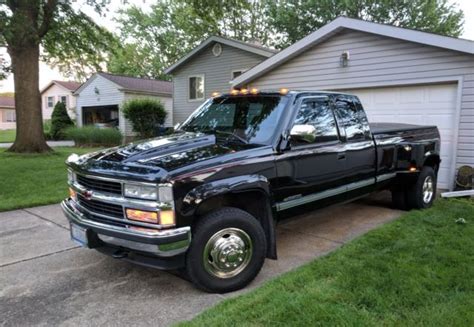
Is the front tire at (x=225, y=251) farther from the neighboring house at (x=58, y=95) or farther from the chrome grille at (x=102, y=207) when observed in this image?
the neighboring house at (x=58, y=95)

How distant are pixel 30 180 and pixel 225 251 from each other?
7.23 m

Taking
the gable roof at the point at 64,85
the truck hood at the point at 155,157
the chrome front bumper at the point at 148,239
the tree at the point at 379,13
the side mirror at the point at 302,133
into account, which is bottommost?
the chrome front bumper at the point at 148,239

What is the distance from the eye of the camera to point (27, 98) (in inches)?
523

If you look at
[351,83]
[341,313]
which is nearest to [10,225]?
[341,313]

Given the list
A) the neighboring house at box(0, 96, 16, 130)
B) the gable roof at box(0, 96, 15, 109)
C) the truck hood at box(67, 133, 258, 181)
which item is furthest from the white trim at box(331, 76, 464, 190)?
the neighboring house at box(0, 96, 16, 130)

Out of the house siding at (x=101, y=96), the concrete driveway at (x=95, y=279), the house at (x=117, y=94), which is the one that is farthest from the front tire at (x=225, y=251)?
the house siding at (x=101, y=96)

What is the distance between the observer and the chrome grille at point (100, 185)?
10.5 ft

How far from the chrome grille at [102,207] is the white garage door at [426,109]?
23.9 ft

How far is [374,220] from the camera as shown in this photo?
5.78 m

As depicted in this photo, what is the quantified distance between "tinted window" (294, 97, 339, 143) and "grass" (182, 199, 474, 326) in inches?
52.9

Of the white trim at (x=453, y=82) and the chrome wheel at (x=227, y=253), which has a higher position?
the white trim at (x=453, y=82)

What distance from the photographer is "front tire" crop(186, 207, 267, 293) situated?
→ 319 cm

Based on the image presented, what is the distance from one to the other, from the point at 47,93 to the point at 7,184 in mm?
31837

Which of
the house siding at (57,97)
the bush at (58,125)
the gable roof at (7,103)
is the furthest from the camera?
the gable roof at (7,103)
